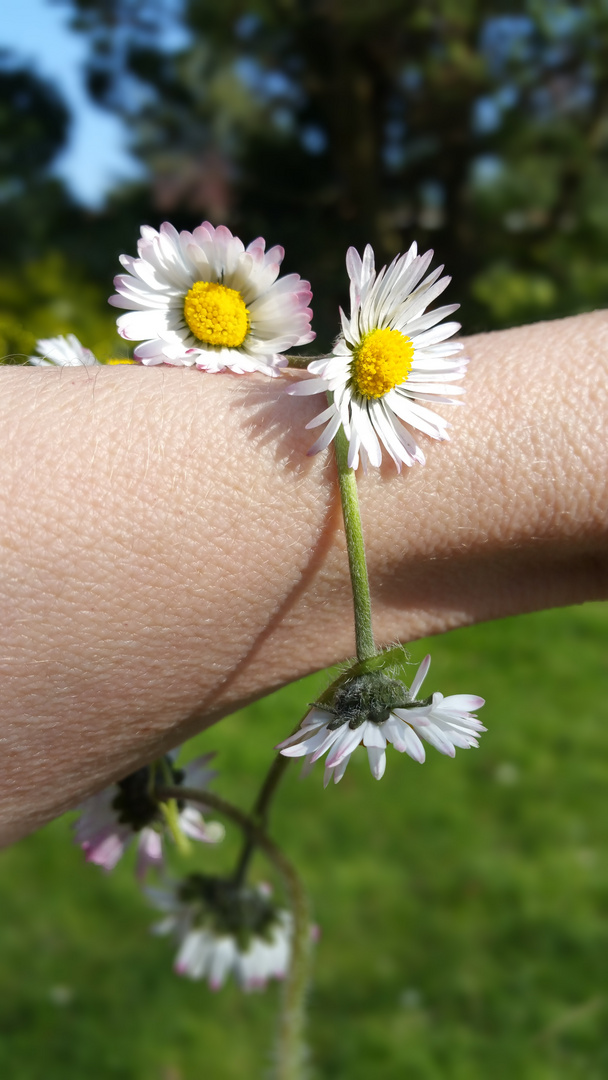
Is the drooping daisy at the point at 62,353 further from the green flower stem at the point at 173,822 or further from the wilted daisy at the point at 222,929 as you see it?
the wilted daisy at the point at 222,929

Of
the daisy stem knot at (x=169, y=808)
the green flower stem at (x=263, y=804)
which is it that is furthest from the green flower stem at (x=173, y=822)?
the green flower stem at (x=263, y=804)

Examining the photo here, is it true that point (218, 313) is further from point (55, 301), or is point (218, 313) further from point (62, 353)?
point (55, 301)

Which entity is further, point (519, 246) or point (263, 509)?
point (519, 246)

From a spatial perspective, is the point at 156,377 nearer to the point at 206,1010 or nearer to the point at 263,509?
the point at 263,509

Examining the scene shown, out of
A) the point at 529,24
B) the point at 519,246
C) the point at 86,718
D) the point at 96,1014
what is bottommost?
the point at 96,1014

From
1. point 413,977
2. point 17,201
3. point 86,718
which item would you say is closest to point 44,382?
point 86,718

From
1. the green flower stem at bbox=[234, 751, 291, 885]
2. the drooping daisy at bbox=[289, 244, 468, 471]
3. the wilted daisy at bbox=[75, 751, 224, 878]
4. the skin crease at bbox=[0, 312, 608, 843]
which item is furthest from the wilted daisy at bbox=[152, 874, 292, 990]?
the drooping daisy at bbox=[289, 244, 468, 471]

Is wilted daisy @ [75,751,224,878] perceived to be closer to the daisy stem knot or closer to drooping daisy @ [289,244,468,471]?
the daisy stem knot
